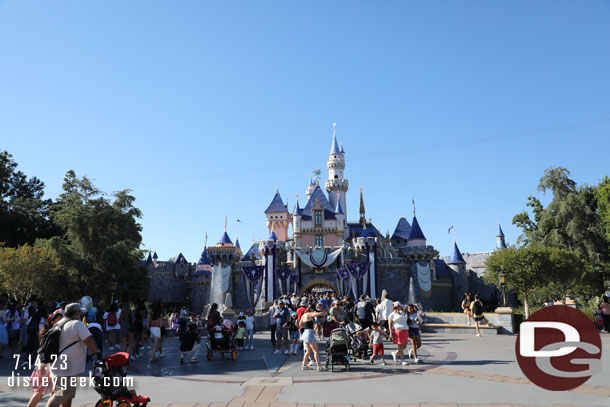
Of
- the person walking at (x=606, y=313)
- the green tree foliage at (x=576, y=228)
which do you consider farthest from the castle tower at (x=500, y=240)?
the person walking at (x=606, y=313)

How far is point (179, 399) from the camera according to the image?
7215mm

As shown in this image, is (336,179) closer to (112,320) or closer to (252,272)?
(252,272)

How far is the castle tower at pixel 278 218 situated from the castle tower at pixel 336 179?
23.8ft

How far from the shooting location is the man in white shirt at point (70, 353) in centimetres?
572

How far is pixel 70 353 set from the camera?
5898 millimetres

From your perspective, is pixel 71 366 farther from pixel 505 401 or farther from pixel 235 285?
pixel 235 285

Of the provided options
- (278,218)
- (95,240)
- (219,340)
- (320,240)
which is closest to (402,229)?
(320,240)

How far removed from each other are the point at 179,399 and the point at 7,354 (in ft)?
34.6

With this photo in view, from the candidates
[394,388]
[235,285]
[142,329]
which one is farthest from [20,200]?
[394,388]

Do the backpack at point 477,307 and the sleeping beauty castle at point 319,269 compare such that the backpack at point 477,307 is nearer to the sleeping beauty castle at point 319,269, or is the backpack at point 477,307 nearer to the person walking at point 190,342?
the person walking at point 190,342

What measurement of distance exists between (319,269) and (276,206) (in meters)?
19.9

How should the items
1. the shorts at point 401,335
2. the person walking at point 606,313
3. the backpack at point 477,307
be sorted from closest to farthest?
1. the shorts at point 401,335
2. the backpack at point 477,307
3. the person walking at point 606,313

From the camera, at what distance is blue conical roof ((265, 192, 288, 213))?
5903cm

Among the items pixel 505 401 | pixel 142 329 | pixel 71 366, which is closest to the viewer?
pixel 71 366
